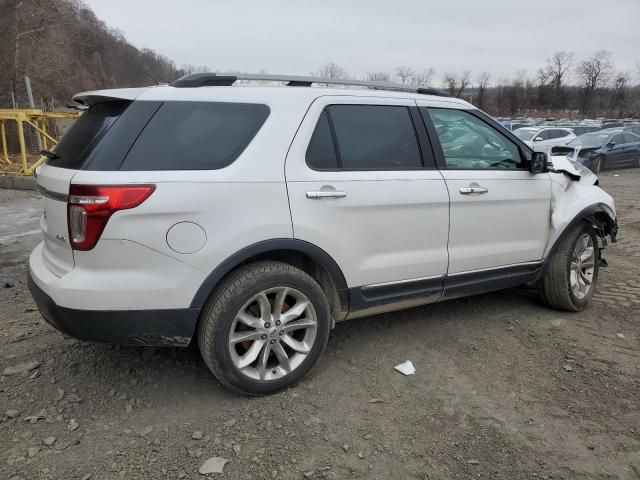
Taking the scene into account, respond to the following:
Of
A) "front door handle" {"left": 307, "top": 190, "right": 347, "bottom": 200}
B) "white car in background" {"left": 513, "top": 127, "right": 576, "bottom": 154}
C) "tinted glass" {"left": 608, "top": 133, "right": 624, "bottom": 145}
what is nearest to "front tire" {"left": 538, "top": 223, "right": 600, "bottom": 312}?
"front door handle" {"left": 307, "top": 190, "right": 347, "bottom": 200}

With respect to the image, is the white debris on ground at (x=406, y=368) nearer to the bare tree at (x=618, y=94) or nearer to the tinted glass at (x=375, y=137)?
the tinted glass at (x=375, y=137)

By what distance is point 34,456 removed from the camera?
8.48 ft

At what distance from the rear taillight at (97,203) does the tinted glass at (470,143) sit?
2114 millimetres

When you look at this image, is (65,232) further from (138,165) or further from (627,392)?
(627,392)

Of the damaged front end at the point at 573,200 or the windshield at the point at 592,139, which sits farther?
the windshield at the point at 592,139

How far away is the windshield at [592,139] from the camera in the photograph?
1886 centimetres

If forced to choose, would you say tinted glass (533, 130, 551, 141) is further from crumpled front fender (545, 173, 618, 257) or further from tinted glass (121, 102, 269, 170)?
tinted glass (121, 102, 269, 170)

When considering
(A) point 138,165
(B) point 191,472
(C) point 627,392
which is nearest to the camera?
(B) point 191,472

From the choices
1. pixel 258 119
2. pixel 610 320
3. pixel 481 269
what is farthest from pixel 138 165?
pixel 610 320

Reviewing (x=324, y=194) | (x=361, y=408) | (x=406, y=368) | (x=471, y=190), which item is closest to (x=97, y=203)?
(x=324, y=194)

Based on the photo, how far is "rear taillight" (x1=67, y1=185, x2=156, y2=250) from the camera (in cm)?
257

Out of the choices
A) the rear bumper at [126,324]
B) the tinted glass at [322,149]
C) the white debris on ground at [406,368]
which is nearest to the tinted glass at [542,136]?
the white debris on ground at [406,368]

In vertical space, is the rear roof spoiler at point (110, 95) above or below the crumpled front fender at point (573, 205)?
above

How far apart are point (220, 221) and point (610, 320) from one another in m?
3.49
